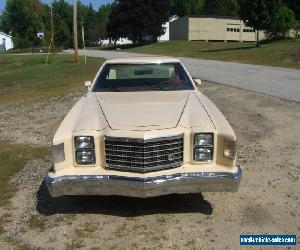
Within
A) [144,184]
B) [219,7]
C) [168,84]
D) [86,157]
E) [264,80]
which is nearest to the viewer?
[144,184]

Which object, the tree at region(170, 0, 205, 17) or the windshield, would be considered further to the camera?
the tree at region(170, 0, 205, 17)

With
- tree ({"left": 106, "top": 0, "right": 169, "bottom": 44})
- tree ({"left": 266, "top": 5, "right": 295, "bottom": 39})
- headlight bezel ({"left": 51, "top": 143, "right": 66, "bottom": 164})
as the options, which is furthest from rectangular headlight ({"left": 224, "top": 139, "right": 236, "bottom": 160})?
tree ({"left": 106, "top": 0, "right": 169, "bottom": 44})

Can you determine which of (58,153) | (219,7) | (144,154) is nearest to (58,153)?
(58,153)

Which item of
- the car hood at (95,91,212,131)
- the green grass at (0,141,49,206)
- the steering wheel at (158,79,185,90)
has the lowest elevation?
the green grass at (0,141,49,206)

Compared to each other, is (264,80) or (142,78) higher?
(142,78)

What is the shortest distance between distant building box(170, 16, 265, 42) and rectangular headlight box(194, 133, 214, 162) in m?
64.7

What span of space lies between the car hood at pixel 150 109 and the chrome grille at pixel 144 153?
0.15 meters

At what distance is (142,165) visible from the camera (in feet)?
15.0

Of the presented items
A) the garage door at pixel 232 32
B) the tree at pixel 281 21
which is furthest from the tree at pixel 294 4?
the garage door at pixel 232 32

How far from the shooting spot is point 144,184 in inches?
175

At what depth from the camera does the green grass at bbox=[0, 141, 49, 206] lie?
589 cm

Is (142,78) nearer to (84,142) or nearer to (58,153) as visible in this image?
(84,142)

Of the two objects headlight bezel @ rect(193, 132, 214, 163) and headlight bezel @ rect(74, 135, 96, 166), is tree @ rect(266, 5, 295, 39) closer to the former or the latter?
headlight bezel @ rect(193, 132, 214, 163)

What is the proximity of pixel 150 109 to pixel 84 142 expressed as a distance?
848mm
